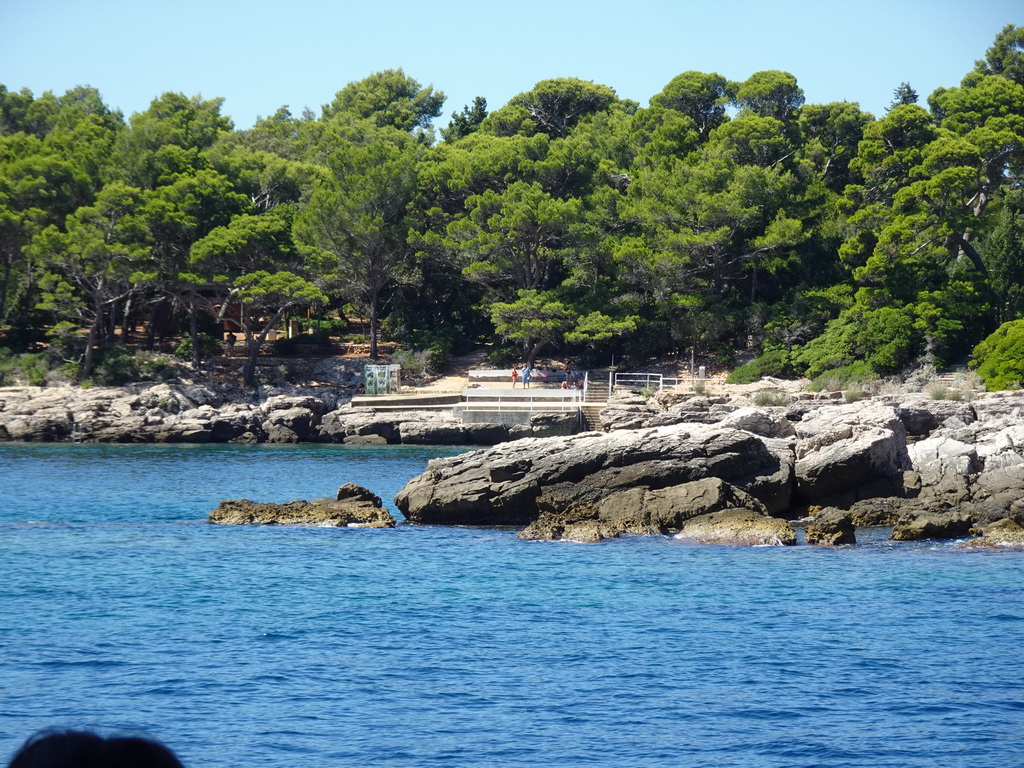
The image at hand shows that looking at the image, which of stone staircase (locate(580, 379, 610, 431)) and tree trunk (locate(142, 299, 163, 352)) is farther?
tree trunk (locate(142, 299, 163, 352))

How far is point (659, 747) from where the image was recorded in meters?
11.0

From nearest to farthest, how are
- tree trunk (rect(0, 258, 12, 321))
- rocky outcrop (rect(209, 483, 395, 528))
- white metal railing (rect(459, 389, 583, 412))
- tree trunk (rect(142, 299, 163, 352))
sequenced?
rocky outcrop (rect(209, 483, 395, 528))
white metal railing (rect(459, 389, 583, 412))
tree trunk (rect(0, 258, 12, 321))
tree trunk (rect(142, 299, 163, 352))

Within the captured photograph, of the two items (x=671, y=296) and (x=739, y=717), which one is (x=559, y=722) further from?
(x=671, y=296)

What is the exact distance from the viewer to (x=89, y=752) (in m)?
1.89

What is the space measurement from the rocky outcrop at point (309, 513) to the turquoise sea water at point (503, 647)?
70 centimetres

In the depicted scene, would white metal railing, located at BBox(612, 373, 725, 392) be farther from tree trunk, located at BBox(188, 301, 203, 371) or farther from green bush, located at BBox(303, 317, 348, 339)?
tree trunk, located at BBox(188, 301, 203, 371)

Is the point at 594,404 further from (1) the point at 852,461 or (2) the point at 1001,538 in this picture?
(2) the point at 1001,538

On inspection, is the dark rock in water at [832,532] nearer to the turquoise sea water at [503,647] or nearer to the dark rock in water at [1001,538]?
the turquoise sea water at [503,647]

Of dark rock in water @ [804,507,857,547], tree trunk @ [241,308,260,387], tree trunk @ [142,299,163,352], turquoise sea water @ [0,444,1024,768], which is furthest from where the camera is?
tree trunk @ [142,299,163,352]

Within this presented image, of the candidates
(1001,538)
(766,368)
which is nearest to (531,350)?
(766,368)

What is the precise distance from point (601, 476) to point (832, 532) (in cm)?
492

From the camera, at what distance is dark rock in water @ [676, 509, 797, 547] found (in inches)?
858

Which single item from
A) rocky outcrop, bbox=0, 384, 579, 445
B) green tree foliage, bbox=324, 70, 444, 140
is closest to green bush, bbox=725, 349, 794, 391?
rocky outcrop, bbox=0, 384, 579, 445

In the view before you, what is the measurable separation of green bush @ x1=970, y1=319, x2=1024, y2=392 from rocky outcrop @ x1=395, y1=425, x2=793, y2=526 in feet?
57.2
